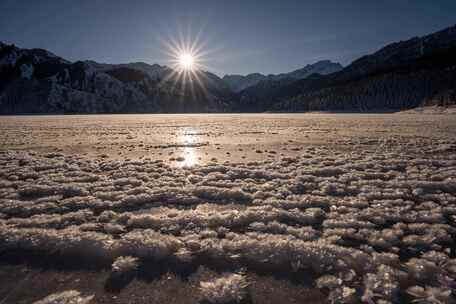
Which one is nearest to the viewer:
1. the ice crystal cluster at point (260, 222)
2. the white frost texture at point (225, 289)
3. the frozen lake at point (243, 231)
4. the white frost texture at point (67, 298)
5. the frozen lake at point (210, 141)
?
the white frost texture at point (67, 298)

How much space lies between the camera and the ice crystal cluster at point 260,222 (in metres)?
4.24

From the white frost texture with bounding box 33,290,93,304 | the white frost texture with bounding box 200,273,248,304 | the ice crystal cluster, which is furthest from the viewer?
the ice crystal cluster

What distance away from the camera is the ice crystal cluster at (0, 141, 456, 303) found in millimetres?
4238

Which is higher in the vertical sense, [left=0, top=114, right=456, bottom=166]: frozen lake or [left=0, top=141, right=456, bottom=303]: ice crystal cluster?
[left=0, top=114, right=456, bottom=166]: frozen lake

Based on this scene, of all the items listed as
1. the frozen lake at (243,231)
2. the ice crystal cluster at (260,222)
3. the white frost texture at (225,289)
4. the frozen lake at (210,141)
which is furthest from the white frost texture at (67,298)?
the frozen lake at (210,141)

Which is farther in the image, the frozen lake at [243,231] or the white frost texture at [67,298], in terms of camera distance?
the frozen lake at [243,231]

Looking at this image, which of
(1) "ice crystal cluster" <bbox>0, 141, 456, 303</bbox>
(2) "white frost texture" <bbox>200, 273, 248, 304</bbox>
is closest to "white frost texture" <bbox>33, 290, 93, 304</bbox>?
(1) "ice crystal cluster" <bbox>0, 141, 456, 303</bbox>

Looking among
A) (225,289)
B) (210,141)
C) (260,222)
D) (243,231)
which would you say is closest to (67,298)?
(225,289)

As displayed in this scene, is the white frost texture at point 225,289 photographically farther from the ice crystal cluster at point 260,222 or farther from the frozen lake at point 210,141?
the frozen lake at point 210,141

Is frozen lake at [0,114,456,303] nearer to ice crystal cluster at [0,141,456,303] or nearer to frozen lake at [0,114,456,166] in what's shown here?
ice crystal cluster at [0,141,456,303]

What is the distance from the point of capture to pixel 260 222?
615cm

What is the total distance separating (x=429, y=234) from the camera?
5.41 metres

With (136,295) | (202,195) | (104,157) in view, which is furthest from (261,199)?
(104,157)

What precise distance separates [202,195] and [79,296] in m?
4.82
